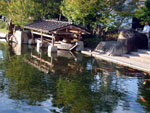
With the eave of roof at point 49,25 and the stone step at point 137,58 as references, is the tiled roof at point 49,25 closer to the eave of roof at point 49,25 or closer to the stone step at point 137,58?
the eave of roof at point 49,25

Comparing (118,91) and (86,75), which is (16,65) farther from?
(118,91)

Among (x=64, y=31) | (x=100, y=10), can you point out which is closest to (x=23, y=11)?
(x=64, y=31)

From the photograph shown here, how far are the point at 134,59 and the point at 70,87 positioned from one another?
9179 millimetres

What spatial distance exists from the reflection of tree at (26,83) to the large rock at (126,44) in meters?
8.12

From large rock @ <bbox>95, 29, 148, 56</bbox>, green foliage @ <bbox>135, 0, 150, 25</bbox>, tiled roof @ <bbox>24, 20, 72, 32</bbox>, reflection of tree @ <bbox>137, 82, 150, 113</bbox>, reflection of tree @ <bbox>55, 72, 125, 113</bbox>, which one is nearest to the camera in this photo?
reflection of tree @ <bbox>55, 72, 125, 113</bbox>

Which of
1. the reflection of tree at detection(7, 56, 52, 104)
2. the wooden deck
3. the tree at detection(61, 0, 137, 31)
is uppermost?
the tree at detection(61, 0, 137, 31)

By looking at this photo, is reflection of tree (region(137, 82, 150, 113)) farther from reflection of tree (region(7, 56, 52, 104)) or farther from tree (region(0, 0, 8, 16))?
tree (region(0, 0, 8, 16))

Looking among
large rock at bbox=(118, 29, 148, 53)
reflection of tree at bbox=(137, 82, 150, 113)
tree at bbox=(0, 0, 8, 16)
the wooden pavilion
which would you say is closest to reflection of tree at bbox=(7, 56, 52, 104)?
reflection of tree at bbox=(137, 82, 150, 113)

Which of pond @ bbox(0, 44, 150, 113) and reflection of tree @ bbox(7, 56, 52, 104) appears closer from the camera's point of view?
pond @ bbox(0, 44, 150, 113)

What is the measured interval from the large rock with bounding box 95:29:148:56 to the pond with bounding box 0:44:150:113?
3.11m

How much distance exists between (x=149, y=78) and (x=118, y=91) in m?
3.65

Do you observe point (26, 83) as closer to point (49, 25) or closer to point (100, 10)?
point (49, 25)

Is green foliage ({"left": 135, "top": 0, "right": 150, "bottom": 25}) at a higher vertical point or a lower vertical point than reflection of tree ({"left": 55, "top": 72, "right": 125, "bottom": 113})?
higher

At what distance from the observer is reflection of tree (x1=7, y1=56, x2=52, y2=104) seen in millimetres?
12094
